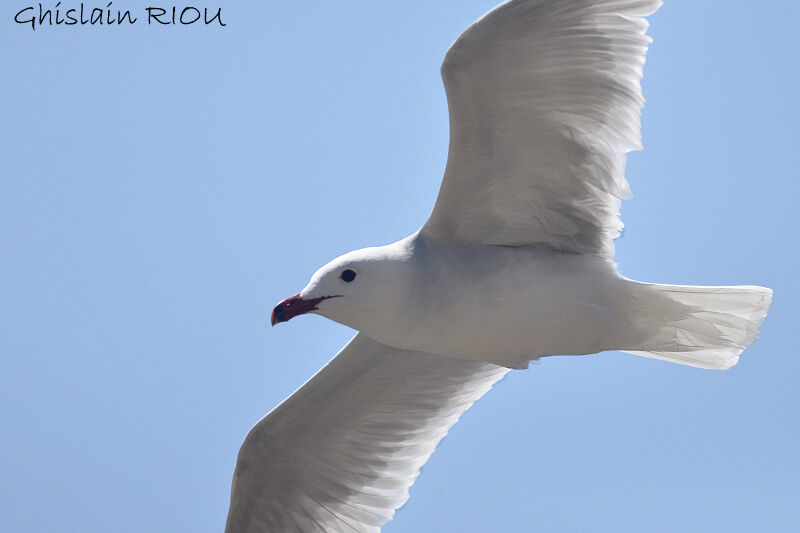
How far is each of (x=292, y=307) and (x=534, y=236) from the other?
1.18 meters

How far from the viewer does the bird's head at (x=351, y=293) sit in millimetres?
5477

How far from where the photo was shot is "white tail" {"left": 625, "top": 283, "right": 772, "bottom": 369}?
5723 mm

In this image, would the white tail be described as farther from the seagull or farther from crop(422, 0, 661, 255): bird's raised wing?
crop(422, 0, 661, 255): bird's raised wing

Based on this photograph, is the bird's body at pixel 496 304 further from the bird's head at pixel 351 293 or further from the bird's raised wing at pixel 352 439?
the bird's raised wing at pixel 352 439

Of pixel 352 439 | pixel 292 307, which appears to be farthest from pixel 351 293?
pixel 352 439

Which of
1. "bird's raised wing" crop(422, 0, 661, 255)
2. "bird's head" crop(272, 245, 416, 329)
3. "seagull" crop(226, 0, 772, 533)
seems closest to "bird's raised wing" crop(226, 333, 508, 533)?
"seagull" crop(226, 0, 772, 533)

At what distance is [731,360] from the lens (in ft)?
19.5

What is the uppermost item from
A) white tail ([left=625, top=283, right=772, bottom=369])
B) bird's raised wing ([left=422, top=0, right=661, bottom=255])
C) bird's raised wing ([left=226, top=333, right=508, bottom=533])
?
bird's raised wing ([left=422, top=0, right=661, bottom=255])

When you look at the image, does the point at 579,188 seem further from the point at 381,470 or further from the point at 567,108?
the point at 381,470

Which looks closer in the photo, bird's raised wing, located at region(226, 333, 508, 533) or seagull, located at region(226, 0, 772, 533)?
seagull, located at region(226, 0, 772, 533)

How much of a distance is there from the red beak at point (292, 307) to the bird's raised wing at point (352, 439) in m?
0.98

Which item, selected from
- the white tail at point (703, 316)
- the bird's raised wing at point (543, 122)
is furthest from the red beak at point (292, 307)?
the white tail at point (703, 316)

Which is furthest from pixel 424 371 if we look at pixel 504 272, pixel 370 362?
pixel 504 272

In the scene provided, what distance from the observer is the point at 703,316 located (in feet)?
19.0
